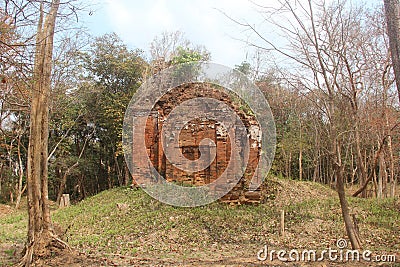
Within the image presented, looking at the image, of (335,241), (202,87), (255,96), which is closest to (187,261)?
(335,241)

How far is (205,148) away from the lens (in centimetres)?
1305

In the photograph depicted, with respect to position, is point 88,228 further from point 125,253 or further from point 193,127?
point 193,127

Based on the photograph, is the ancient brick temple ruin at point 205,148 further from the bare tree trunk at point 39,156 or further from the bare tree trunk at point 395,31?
the bare tree trunk at point 395,31

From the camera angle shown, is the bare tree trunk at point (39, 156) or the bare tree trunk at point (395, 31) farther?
the bare tree trunk at point (39, 156)

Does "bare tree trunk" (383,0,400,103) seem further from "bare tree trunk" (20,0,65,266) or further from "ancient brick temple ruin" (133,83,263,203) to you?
"ancient brick temple ruin" (133,83,263,203)

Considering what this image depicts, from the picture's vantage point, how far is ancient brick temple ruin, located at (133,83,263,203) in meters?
12.4

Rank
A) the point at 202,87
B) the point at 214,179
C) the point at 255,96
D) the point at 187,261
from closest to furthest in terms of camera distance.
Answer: the point at 187,261
the point at 214,179
the point at 202,87
the point at 255,96

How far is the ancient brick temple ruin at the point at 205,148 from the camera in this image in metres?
12.4

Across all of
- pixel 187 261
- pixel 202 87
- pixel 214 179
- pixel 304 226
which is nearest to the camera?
pixel 187 261

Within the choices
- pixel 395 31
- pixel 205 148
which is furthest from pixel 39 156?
pixel 205 148

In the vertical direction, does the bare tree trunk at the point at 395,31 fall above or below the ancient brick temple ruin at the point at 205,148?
above

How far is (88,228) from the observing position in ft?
32.7

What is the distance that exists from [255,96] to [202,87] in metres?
4.96

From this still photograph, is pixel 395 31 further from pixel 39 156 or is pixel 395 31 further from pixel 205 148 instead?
pixel 205 148
